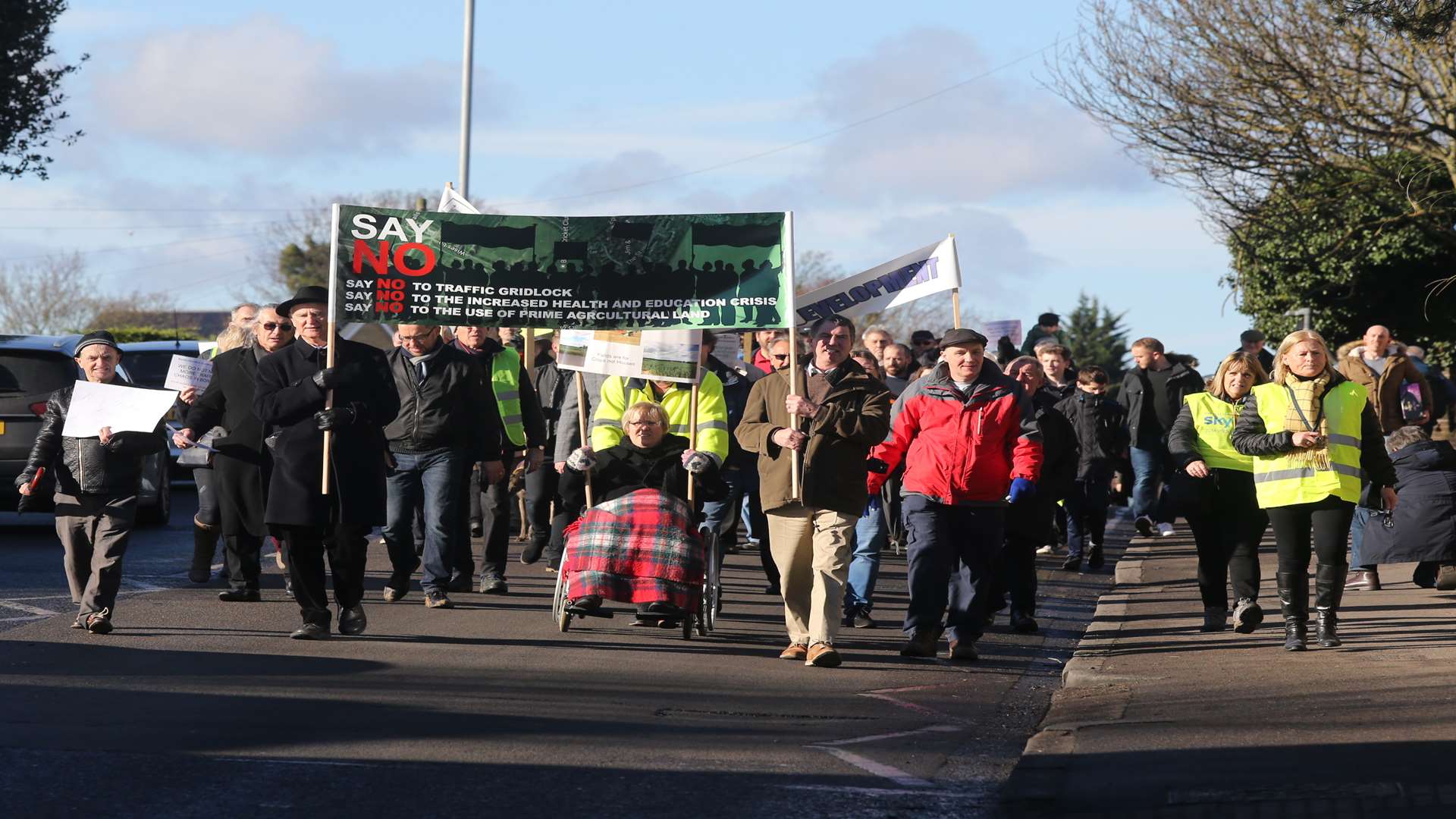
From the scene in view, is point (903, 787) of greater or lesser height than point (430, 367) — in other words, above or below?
below

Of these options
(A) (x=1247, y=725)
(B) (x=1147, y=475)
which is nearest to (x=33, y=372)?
(B) (x=1147, y=475)

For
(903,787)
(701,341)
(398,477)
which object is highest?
(701,341)

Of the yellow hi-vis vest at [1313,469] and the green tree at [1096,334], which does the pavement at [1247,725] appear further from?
the green tree at [1096,334]

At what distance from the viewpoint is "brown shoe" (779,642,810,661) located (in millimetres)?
10023

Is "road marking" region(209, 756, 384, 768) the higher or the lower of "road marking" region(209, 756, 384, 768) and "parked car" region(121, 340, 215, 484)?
the lower

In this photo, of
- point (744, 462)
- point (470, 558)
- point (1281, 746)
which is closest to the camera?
point (1281, 746)

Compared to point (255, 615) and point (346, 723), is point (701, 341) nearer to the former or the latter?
point (255, 615)

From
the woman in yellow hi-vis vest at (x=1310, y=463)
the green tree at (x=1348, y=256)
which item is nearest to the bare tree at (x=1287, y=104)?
the green tree at (x=1348, y=256)

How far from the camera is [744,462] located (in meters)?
14.5

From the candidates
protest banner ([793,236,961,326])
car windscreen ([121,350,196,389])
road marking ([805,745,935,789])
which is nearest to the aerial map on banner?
protest banner ([793,236,961,326])

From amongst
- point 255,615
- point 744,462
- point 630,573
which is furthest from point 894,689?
point 744,462

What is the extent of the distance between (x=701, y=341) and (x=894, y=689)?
288 cm

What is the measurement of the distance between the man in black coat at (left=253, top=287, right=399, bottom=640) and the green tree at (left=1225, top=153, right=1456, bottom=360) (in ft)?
63.5

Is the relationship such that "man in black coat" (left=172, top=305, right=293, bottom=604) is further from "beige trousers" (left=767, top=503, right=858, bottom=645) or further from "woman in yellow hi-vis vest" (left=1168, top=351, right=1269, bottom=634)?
"woman in yellow hi-vis vest" (left=1168, top=351, right=1269, bottom=634)
